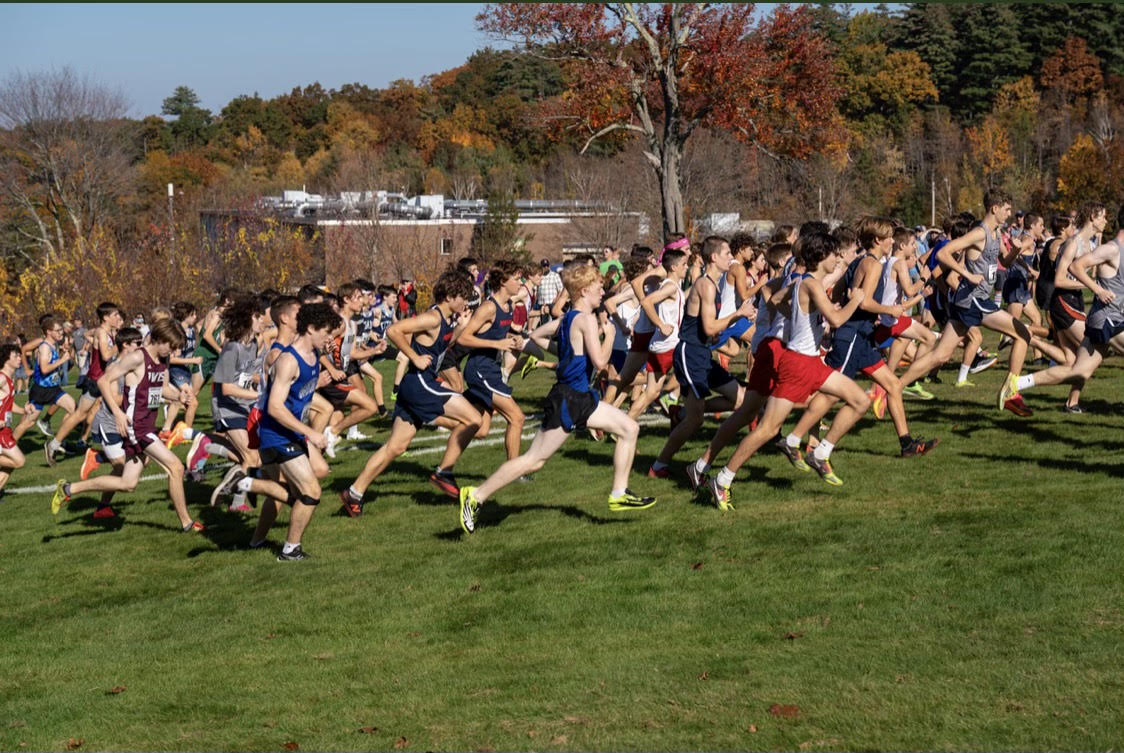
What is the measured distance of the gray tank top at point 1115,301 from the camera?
11266mm

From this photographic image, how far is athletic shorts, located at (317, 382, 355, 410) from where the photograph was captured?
1348 centimetres

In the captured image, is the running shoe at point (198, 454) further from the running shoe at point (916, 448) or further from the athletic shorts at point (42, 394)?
the running shoe at point (916, 448)

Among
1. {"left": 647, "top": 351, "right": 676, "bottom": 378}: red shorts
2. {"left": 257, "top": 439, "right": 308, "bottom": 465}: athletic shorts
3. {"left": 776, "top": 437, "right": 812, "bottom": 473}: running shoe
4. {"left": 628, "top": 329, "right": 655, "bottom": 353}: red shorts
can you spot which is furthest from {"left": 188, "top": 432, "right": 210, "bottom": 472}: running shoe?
{"left": 776, "top": 437, "right": 812, "bottom": 473}: running shoe

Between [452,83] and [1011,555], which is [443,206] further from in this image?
[1011,555]

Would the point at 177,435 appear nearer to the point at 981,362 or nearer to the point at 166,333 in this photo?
the point at 166,333

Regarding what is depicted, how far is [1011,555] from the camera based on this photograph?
27.6 feet

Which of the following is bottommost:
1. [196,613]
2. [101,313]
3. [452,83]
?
[196,613]

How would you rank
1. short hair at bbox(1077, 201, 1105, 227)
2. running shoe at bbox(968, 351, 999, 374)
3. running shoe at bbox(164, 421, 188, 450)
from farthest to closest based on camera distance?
running shoe at bbox(968, 351, 999, 374)
running shoe at bbox(164, 421, 188, 450)
short hair at bbox(1077, 201, 1105, 227)

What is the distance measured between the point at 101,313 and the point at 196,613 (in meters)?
5.65

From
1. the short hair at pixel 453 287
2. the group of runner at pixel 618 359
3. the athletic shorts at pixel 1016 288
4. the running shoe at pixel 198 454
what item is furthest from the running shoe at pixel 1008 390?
the running shoe at pixel 198 454

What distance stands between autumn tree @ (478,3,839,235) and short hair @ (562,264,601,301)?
16993 millimetres

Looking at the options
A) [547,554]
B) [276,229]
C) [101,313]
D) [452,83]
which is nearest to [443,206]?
[276,229]

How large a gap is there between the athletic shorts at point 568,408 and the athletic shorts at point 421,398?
66.6 inches

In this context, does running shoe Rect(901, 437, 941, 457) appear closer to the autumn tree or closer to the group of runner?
the group of runner
